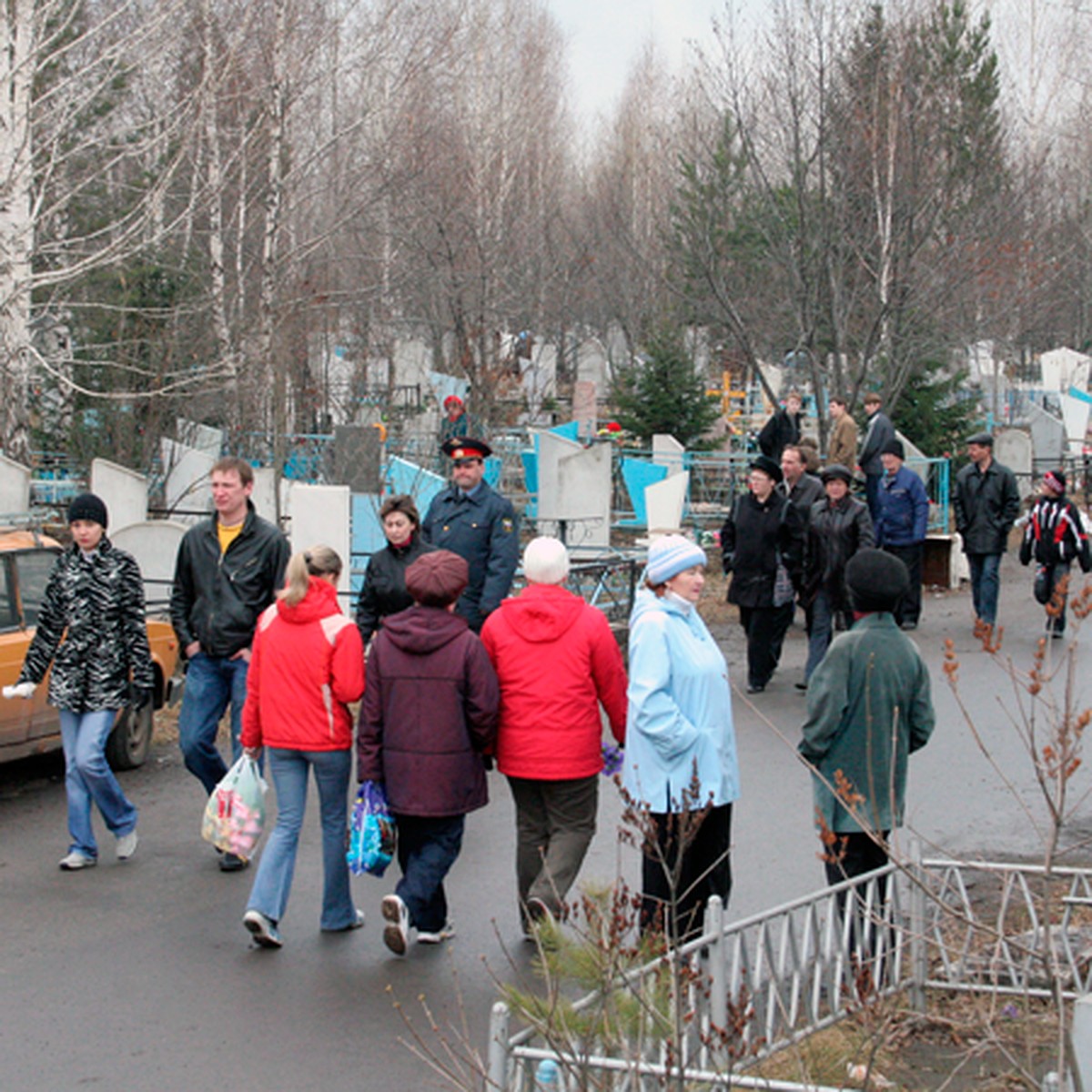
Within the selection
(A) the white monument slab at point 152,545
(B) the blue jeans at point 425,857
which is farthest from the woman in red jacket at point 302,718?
(A) the white monument slab at point 152,545

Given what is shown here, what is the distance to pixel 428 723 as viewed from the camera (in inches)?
219

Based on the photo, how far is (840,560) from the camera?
10422 mm

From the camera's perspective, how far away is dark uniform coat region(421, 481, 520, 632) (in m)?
8.26

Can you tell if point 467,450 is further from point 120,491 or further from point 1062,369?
point 1062,369

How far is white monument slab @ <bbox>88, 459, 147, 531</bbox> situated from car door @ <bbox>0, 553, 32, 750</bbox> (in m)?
4.37

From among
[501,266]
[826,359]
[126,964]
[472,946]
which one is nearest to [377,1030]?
[472,946]

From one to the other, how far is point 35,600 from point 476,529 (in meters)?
2.65

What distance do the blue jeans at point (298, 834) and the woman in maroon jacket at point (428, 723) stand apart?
318 millimetres

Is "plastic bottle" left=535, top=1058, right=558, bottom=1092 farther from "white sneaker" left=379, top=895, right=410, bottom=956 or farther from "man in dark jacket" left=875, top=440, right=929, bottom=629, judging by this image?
"man in dark jacket" left=875, top=440, right=929, bottom=629

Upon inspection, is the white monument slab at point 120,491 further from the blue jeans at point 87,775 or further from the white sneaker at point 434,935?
the white sneaker at point 434,935

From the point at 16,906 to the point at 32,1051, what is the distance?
1630 mm

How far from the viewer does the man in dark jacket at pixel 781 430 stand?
16219 mm

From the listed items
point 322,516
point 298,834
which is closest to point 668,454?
point 322,516

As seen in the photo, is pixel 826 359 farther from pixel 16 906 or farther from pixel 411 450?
pixel 16 906
